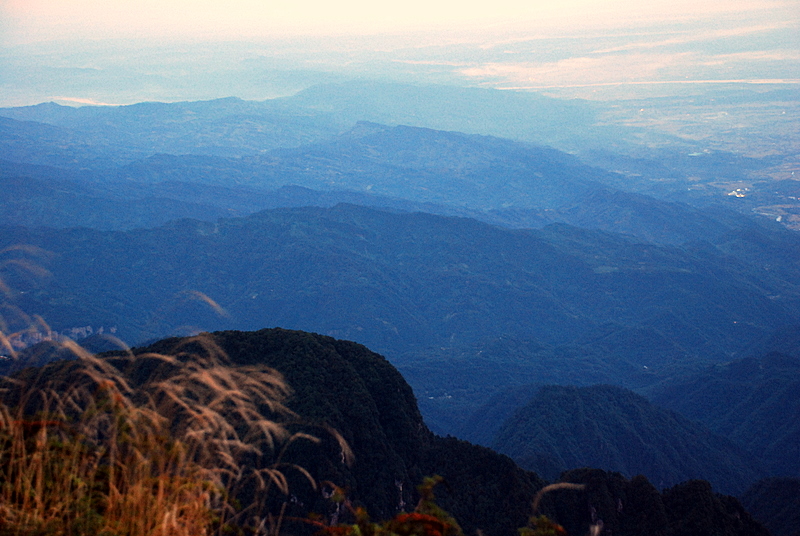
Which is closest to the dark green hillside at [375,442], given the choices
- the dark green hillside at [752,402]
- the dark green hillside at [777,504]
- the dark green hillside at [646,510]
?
the dark green hillside at [646,510]

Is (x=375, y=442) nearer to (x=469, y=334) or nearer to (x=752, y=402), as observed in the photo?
(x=752, y=402)

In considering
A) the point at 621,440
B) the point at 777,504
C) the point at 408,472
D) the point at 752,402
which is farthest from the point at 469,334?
the point at 408,472

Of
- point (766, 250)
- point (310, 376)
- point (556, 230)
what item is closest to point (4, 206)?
point (556, 230)

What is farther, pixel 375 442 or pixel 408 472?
pixel 375 442

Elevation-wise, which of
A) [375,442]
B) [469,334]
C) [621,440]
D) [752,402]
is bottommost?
[469,334]

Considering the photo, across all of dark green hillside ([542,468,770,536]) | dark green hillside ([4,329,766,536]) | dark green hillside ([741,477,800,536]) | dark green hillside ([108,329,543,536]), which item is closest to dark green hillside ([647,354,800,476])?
dark green hillside ([741,477,800,536])

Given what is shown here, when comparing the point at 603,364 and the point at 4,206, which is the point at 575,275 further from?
the point at 4,206

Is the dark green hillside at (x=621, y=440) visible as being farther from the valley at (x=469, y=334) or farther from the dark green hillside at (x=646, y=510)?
the dark green hillside at (x=646, y=510)
